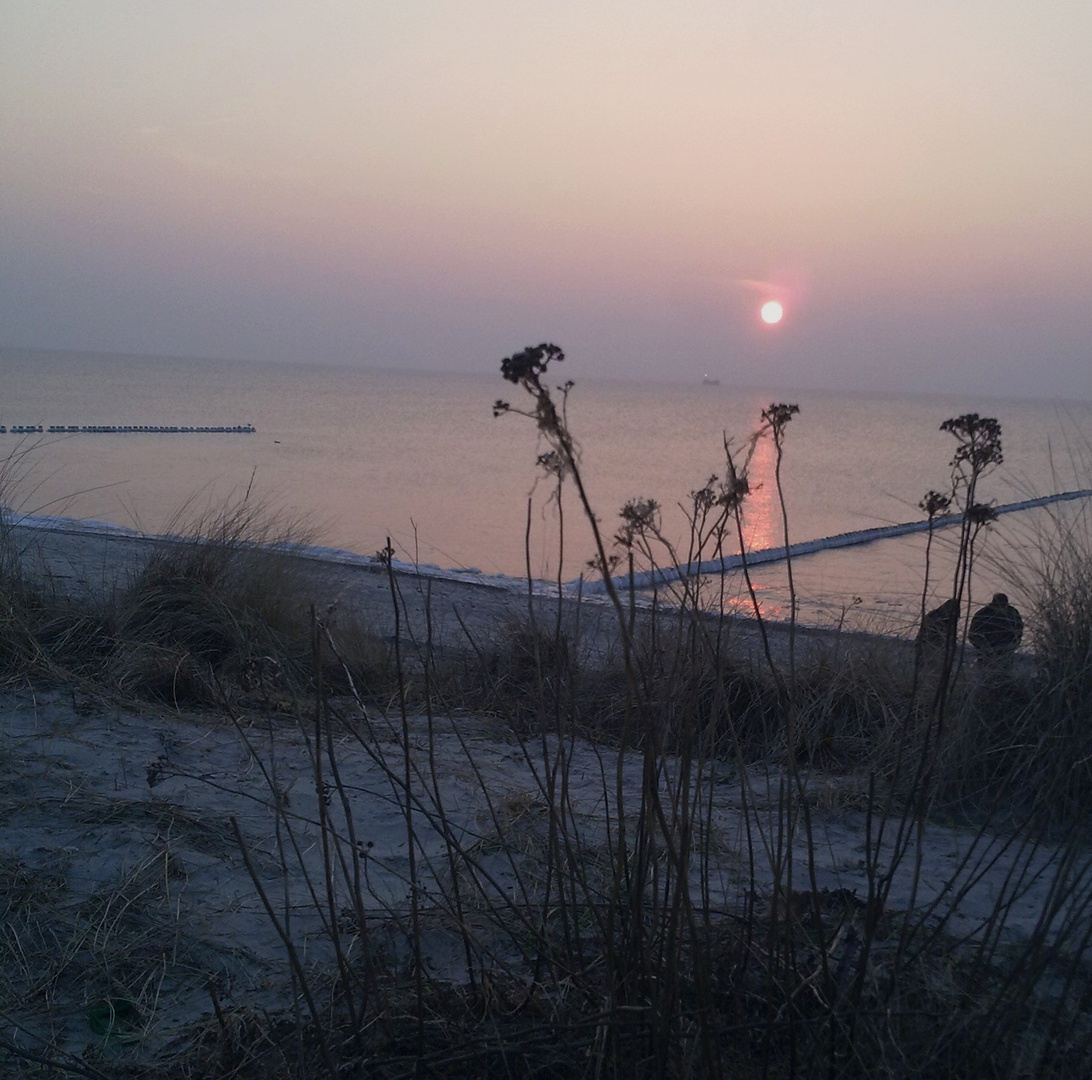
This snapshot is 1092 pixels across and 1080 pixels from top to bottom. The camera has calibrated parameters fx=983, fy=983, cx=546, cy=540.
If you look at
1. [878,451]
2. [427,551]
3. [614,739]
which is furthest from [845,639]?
[878,451]

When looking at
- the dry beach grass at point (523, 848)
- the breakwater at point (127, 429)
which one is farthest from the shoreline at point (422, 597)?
the breakwater at point (127, 429)

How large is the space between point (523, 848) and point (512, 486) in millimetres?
21849

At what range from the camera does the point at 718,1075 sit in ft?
4.57

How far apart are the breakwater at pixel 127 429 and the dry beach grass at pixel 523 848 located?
29.4 meters

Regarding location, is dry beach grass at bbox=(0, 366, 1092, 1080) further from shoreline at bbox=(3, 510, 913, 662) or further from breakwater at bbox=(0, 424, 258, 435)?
breakwater at bbox=(0, 424, 258, 435)

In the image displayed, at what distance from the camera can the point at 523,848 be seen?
292cm

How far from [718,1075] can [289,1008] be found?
1.13 meters

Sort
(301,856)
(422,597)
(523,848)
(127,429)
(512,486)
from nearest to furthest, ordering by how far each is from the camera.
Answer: (301,856) → (523,848) → (422,597) → (512,486) → (127,429)

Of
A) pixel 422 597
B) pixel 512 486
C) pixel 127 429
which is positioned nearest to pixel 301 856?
pixel 422 597

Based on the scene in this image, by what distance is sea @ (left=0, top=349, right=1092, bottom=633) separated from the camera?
254 inches

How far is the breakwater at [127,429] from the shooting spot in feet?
110

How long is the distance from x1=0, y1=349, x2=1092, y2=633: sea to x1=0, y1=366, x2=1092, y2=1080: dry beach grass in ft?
1.53

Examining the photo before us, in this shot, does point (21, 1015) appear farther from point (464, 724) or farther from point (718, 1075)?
point (464, 724)

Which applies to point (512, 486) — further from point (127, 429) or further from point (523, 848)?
point (523, 848)
